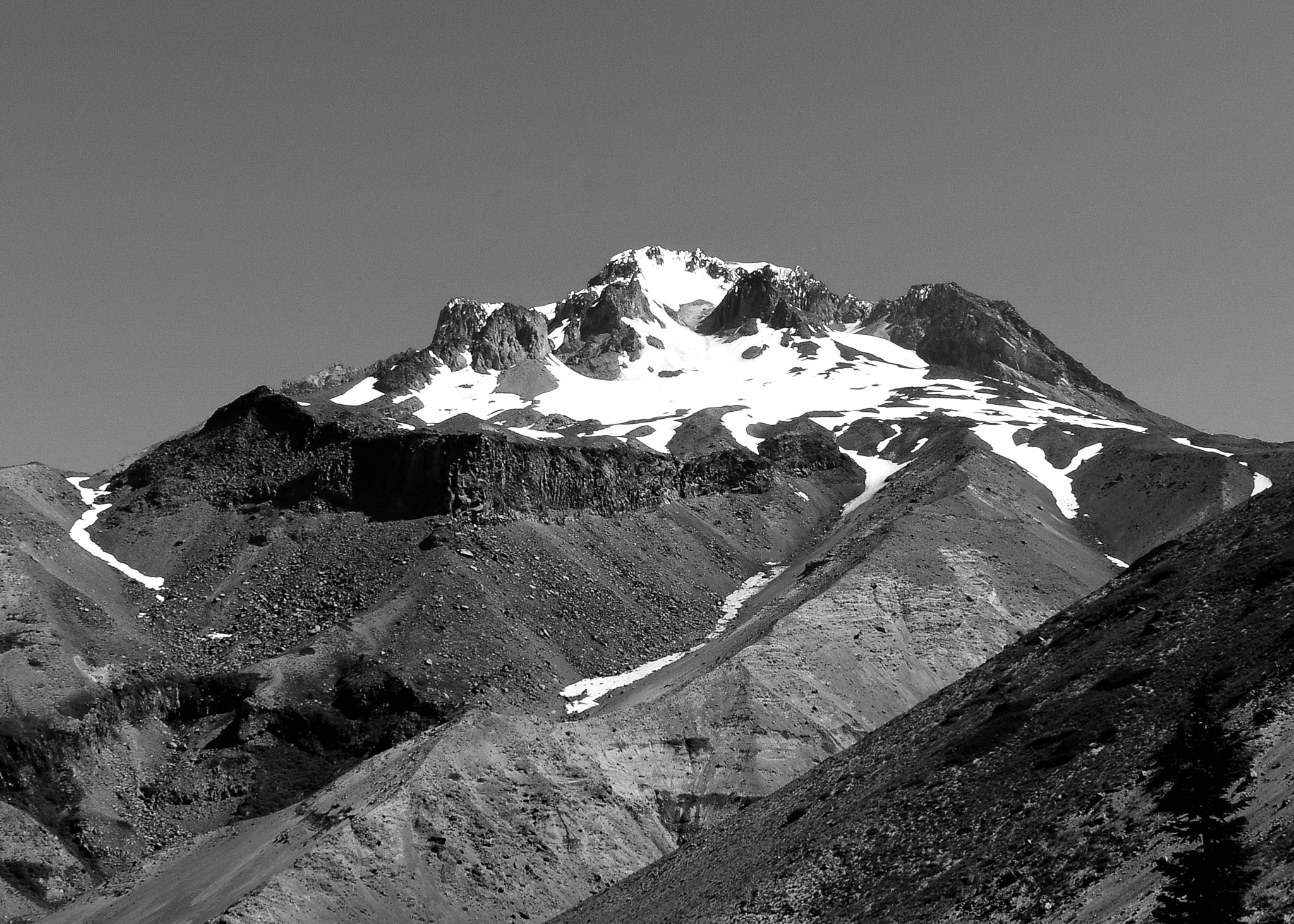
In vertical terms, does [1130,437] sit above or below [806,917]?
above

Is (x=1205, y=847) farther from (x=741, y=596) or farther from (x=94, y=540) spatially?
(x=94, y=540)

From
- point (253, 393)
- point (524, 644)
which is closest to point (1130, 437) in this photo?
point (524, 644)

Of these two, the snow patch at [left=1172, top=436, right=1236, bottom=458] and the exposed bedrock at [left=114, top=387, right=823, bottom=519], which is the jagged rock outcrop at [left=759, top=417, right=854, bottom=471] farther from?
the snow patch at [left=1172, top=436, right=1236, bottom=458]

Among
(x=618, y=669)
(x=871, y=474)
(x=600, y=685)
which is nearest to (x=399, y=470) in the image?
(x=618, y=669)

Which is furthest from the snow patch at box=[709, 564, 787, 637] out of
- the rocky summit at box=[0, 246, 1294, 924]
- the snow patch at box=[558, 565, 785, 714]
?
the rocky summit at box=[0, 246, 1294, 924]

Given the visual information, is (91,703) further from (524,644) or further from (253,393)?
(253,393)

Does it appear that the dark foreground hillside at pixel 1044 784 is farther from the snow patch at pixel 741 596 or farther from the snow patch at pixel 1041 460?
the snow patch at pixel 1041 460

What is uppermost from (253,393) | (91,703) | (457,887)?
(253,393)
